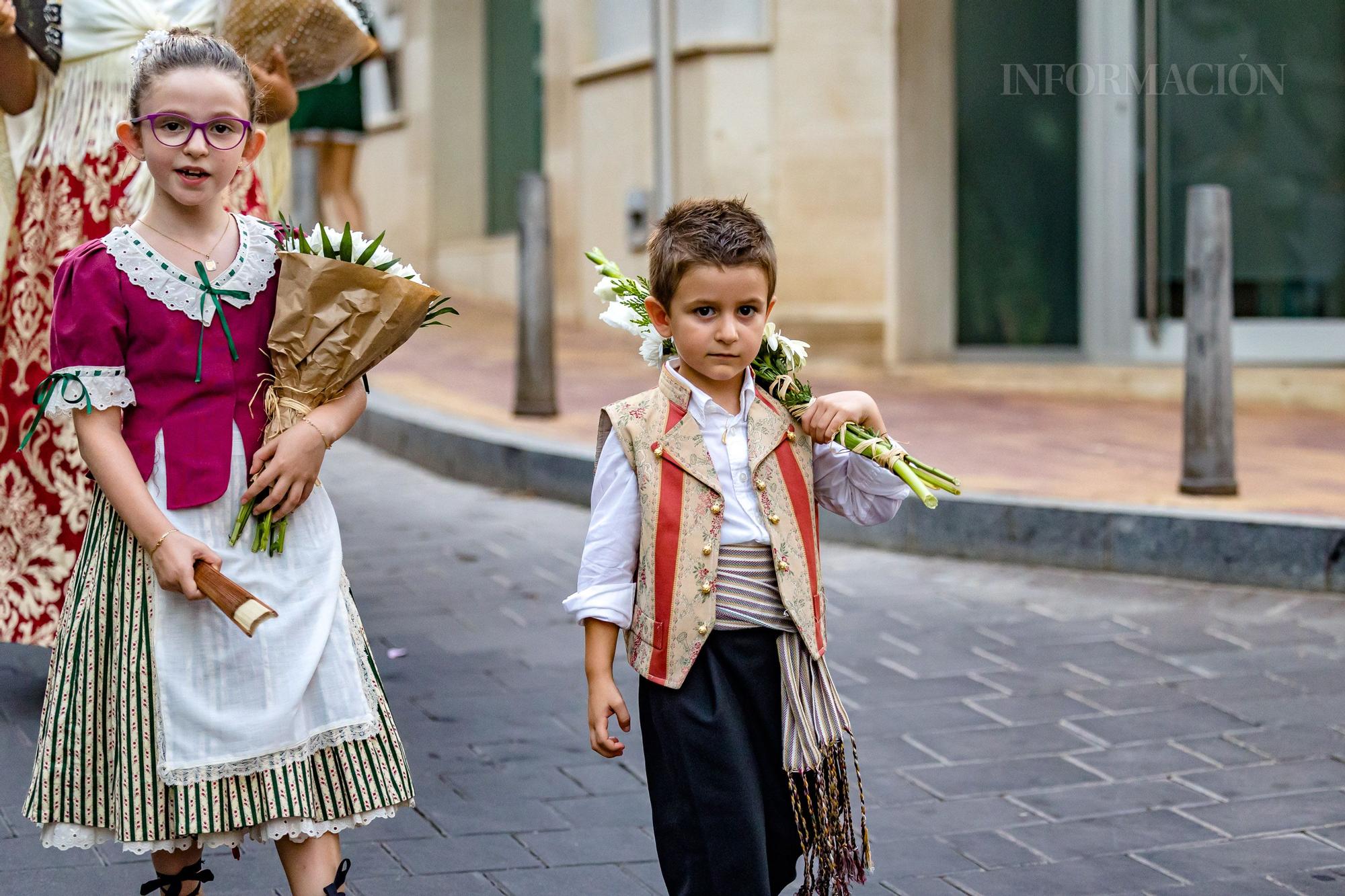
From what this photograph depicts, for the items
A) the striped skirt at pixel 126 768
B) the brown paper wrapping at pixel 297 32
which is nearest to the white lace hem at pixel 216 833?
the striped skirt at pixel 126 768

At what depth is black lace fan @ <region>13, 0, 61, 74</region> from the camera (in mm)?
4211

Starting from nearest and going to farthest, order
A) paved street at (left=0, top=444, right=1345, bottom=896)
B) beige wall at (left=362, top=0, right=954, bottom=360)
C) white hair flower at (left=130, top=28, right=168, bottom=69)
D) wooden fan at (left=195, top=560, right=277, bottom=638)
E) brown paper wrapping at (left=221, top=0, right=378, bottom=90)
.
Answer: wooden fan at (left=195, top=560, right=277, bottom=638)
white hair flower at (left=130, top=28, right=168, bottom=69)
paved street at (left=0, top=444, right=1345, bottom=896)
brown paper wrapping at (left=221, top=0, right=378, bottom=90)
beige wall at (left=362, top=0, right=954, bottom=360)

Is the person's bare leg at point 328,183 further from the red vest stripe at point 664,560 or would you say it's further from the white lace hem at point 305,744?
the red vest stripe at point 664,560

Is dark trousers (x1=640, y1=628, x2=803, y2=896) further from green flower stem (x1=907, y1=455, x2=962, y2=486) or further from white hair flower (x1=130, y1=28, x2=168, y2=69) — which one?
white hair flower (x1=130, y1=28, x2=168, y2=69)

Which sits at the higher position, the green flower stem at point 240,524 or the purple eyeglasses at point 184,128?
the purple eyeglasses at point 184,128

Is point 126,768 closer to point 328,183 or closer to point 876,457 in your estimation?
point 876,457

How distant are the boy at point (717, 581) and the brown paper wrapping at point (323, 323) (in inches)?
15.9

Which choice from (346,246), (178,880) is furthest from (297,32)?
(178,880)

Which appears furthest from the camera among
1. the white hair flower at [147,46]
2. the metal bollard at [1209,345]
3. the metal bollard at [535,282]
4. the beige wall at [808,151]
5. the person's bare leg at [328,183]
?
the person's bare leg at [328,183]

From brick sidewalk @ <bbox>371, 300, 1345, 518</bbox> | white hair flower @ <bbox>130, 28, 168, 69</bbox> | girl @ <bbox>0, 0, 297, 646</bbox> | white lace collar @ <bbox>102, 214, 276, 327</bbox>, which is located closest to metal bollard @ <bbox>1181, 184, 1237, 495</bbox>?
brick sidewalk @ <bbox>371, 300, 1345, 518</bbox>

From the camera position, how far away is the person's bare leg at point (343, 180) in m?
12.3

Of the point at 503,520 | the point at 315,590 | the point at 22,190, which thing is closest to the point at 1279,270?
the point at 503,520

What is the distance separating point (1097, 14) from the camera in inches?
410

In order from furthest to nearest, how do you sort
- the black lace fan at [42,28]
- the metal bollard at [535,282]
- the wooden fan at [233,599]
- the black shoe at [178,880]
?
the metal bollard at [535,282] → the black lace fan at [42,28] → the black shoe at [178,880] → the wooden fan at [233,599]
